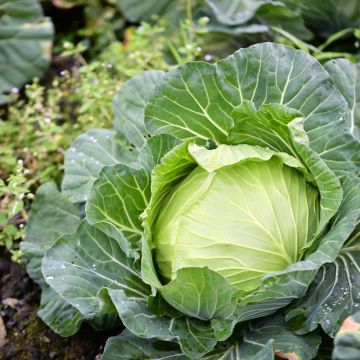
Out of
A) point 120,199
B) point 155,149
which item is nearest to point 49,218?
point 120,199

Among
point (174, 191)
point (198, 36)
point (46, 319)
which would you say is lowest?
point (46, 319)

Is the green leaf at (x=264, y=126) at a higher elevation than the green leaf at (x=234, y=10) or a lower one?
higher

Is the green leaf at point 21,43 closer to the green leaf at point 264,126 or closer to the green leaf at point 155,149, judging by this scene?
the green leaf at point 155,149

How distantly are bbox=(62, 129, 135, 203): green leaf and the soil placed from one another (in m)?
0.59

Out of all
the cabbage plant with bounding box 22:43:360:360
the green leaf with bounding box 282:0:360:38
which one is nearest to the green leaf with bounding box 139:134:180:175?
the cabbage plant with bounding box 22:43:360:360

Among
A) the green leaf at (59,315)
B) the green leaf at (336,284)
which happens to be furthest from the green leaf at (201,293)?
the green leaf at (59,315)

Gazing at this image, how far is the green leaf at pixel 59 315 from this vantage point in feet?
7.20

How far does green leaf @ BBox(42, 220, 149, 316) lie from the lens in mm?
1989

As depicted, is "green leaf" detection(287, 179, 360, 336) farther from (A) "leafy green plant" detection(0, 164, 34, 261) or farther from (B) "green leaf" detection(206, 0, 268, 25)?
(B) "green leaf" detection(206, 0, 268, 25)

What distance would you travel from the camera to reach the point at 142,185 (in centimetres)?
206

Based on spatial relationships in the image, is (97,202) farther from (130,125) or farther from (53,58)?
(53,58)

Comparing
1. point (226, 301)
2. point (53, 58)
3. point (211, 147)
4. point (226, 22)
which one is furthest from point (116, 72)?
point (226, 301)

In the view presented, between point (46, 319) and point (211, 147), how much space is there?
3.11 ft

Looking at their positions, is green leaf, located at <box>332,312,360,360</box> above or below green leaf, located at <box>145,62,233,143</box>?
below
